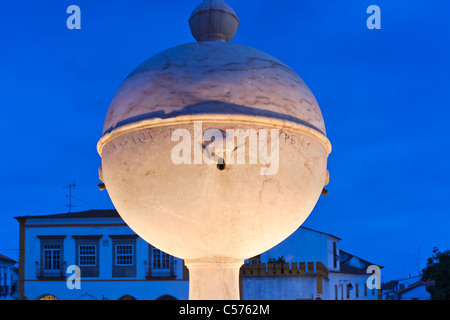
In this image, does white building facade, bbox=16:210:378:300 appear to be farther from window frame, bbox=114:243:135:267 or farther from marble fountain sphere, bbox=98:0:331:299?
marble fountain sphere, bbox=98:0:331:299

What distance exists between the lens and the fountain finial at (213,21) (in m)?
6.54

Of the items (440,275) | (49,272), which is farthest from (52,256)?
(440,275)

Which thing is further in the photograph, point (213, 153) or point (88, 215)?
point (88, 215)

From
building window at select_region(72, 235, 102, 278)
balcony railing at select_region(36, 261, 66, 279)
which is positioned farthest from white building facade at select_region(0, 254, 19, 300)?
building window at select_region(72, 235, 102, 278)

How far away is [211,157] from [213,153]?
4 cm

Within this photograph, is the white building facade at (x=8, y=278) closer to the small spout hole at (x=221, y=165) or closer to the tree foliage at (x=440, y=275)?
the tree foliage at (x=440, y=275)

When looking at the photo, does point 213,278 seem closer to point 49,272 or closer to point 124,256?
point 124,256

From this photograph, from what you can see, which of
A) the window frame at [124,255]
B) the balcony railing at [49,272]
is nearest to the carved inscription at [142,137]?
the window frame at [124,255]

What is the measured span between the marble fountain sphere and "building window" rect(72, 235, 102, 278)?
25.3 metres

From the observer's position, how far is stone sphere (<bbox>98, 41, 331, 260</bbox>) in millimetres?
5254

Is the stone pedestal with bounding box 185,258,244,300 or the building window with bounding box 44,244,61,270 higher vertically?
the building window with bounding box 44,244,61,270

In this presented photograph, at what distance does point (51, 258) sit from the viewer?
3048 centimetres
